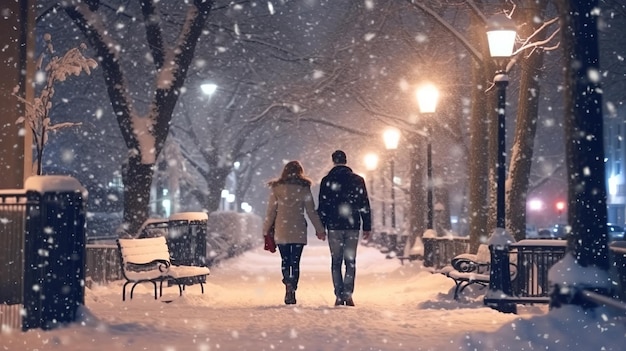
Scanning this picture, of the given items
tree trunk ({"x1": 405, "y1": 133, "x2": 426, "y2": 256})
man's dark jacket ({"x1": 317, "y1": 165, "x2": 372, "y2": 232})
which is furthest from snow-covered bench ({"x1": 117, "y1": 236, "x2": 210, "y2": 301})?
tree trunk ({"x1": 405, "y1": 133, "x2": 426, "y2": 256})

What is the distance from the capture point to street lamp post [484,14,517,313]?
1059 cm

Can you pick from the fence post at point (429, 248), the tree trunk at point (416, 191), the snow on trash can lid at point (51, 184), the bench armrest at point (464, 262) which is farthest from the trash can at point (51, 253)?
the tree trunk at point (416, 191)

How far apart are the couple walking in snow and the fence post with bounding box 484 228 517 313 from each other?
5.49 ft

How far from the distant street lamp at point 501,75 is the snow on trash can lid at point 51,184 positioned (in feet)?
18.4

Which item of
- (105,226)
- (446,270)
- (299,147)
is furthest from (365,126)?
(446,270)

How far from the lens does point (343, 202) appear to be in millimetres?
10562

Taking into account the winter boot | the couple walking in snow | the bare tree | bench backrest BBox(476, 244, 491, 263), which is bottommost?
the winter boot

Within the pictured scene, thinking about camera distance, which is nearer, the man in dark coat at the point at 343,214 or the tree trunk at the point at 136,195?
the man in dark coat at the point at 343,214

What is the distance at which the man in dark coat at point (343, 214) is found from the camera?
10.5 metres

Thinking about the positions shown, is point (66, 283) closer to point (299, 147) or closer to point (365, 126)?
point (365, 126)

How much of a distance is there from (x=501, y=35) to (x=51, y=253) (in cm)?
664

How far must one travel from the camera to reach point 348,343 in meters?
7.54

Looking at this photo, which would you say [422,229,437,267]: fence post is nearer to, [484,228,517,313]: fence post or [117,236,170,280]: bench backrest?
[117,236,170,280]: bench backrest

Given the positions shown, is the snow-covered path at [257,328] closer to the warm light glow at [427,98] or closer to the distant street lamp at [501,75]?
the distant street lamp at [501,75]
